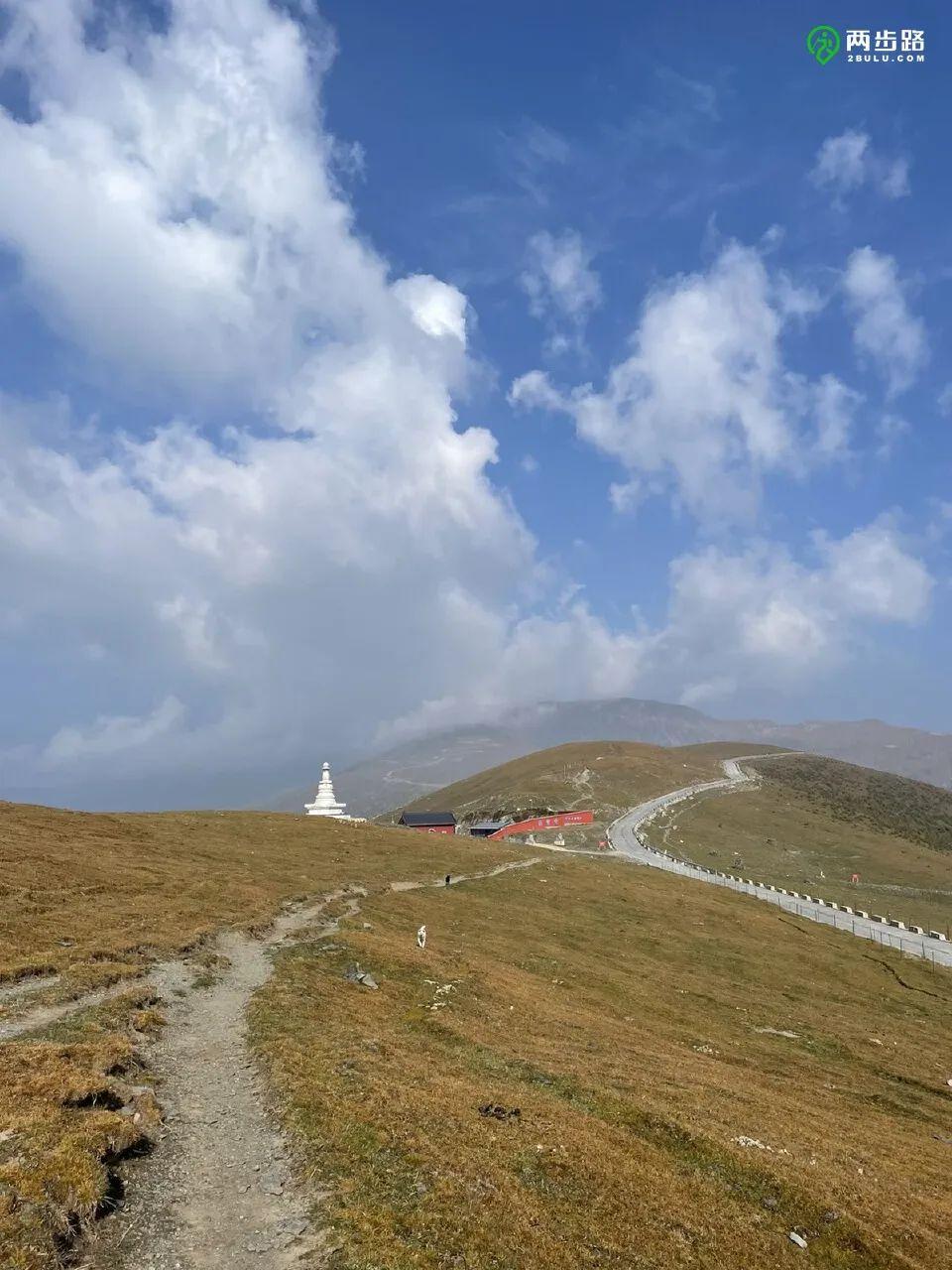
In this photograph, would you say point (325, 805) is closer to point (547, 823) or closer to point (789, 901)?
point (547, 823)

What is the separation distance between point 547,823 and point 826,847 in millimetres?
58659

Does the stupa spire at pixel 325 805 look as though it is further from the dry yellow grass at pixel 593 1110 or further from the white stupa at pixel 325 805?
the dry yellow grass at pixel 593 1110

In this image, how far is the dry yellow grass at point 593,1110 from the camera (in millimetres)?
15812

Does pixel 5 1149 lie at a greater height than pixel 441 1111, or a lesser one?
greater

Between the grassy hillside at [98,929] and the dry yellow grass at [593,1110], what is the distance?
4.83 m

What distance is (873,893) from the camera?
377ft

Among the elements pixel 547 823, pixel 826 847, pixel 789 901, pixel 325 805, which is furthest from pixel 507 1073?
pixel 826 847

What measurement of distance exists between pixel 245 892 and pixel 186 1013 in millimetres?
25343

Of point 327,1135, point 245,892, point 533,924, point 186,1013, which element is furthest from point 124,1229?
point 533,924

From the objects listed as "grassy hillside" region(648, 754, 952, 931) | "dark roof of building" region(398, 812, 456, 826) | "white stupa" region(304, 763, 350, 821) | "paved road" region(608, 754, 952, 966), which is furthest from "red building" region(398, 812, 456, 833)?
"grassy hillside" region(648, 754, 952, 931)

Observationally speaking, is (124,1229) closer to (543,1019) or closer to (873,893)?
(543,1019)

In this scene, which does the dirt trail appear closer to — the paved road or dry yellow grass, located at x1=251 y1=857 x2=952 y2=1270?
dry yellow grass, located at x1=251 y1=857 x2=952 y2=1270

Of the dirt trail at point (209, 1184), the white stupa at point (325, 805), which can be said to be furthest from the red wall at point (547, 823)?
the dirt trail at point (209, 1184)

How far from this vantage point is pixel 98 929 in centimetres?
3656
